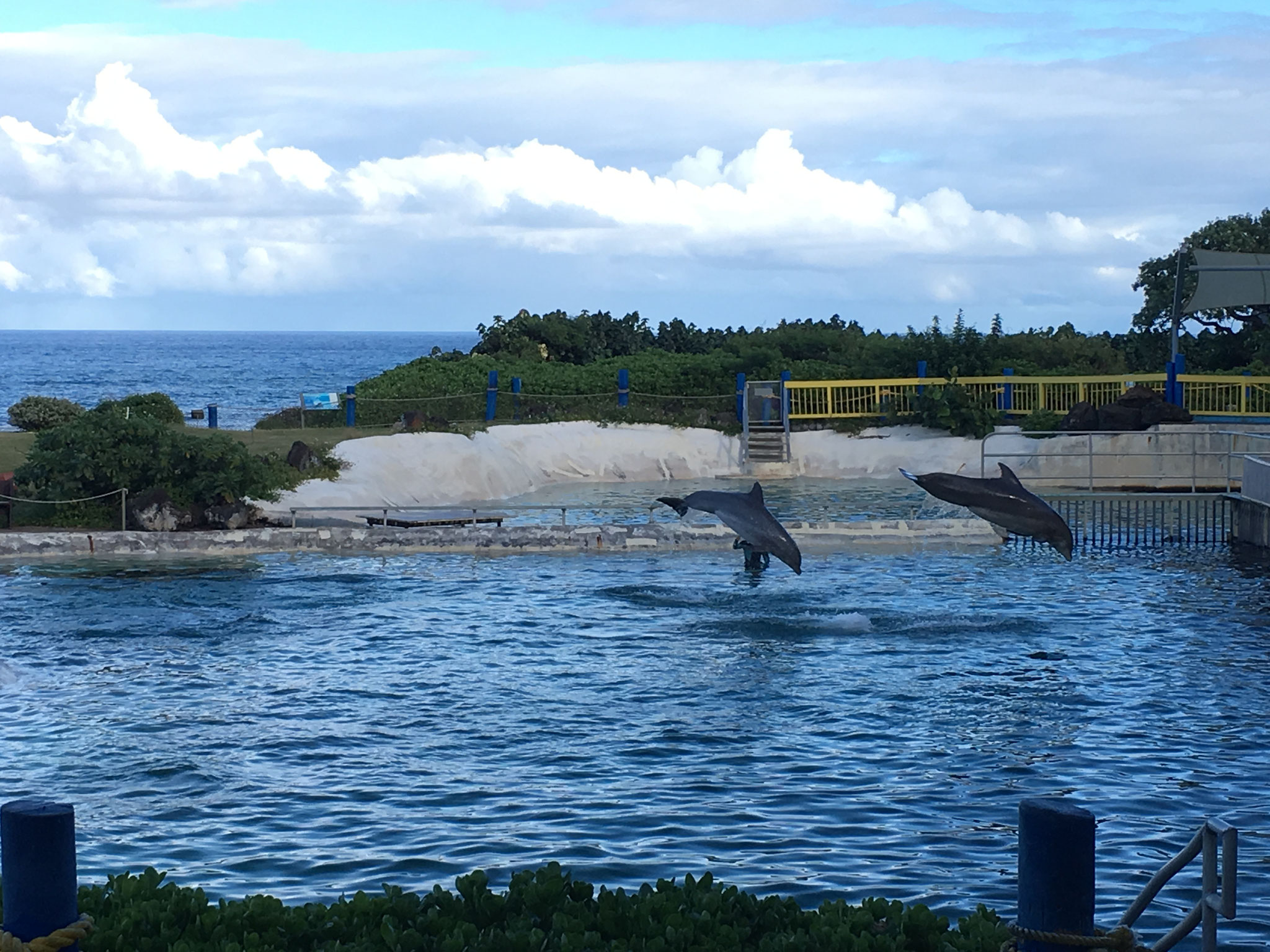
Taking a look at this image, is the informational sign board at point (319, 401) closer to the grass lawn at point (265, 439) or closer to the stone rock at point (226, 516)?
the grass lawn at point (265, 439)

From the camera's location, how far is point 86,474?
25766 mm

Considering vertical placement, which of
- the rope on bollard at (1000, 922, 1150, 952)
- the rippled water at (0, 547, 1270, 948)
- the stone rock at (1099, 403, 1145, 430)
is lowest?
the rippled water at (0, 547, 1270, 948)

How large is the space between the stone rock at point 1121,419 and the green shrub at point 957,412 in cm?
314

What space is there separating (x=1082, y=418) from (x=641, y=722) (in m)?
26.6

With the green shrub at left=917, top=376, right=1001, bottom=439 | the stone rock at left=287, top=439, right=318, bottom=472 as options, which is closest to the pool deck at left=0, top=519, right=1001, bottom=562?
the stone rock at left=287, top=439, right=318, bottom=472

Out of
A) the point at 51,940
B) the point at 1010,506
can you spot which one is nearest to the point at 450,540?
the point at 1010,506

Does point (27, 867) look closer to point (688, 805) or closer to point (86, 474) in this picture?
point (688, 805)

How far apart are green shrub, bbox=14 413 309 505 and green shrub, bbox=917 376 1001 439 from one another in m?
19.9

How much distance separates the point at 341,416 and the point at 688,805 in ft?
113

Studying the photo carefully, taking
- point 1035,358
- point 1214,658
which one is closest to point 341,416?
point 1035,358

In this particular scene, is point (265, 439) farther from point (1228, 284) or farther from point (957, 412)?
point (1228, 284)

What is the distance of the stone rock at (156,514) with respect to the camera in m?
25.4

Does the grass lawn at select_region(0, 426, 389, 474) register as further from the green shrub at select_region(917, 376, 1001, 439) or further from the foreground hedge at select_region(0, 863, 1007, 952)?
the foreground hedge at select_region(0, 863, 1007, 952)

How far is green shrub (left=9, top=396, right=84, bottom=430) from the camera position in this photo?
42.9m
